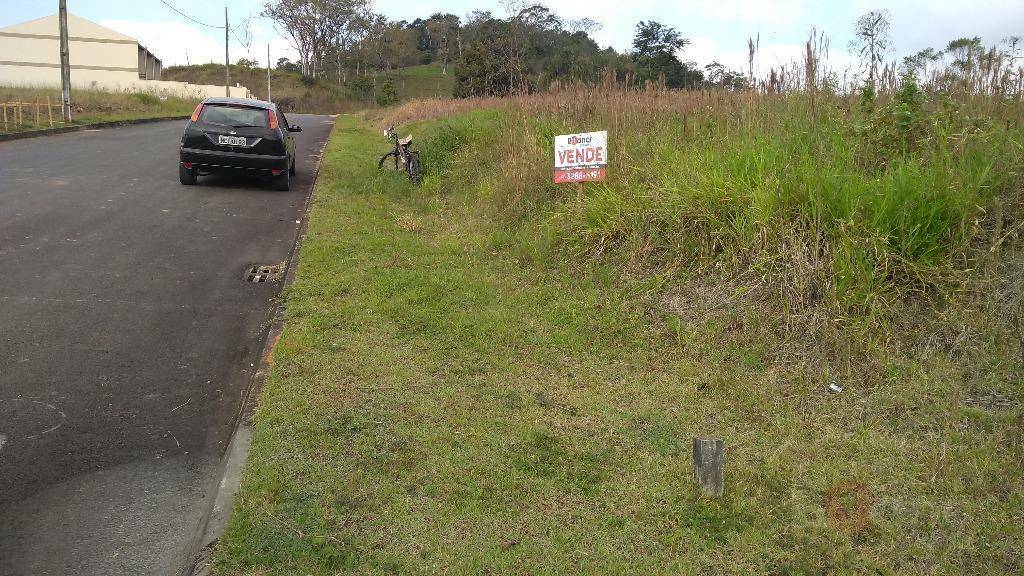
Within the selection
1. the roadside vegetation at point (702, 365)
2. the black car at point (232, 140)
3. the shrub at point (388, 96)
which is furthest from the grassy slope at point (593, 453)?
the shrub at point (388, 96)

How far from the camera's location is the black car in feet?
41.0

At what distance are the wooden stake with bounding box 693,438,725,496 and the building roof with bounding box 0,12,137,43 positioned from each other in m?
65.0

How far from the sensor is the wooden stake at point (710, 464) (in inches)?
144

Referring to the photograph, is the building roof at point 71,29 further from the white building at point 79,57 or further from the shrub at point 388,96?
the shrub at point 388,96

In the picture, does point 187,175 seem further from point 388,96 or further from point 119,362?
point 388,96

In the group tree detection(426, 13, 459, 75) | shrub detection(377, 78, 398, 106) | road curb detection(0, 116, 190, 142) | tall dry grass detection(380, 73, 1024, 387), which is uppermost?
tree detection(426, 13, 459, 75)

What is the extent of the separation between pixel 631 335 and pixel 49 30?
64463mm

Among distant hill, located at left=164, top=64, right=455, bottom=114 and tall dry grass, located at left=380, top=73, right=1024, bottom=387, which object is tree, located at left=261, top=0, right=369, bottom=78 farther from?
tall dry grass, located at left=380, top=73, right=1024, bottom=387

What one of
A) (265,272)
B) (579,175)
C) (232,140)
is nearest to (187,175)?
(232,140)

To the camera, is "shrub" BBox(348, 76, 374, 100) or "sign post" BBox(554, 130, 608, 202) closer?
"sign post" BBox(554, 130, 608, 202)

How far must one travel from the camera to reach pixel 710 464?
12.1 feet

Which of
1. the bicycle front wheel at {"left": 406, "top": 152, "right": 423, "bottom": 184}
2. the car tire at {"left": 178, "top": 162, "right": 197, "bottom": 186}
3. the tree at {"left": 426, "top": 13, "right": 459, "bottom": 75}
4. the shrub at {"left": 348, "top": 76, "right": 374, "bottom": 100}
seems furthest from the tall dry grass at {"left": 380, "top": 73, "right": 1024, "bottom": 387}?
the tree at {"left": 426, "top": 13, "right": 459, "bottom": 75}

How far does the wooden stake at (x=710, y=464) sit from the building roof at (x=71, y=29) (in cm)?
6502

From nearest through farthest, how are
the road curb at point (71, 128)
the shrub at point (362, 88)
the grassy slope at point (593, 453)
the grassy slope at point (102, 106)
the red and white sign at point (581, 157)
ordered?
the grassy slope at point (593, 453)
the red and white sign at point (581, 157)
the road curb at point (71, 128)
the grassy slope at point (102, 106)
the shrub at point (362, 88)
